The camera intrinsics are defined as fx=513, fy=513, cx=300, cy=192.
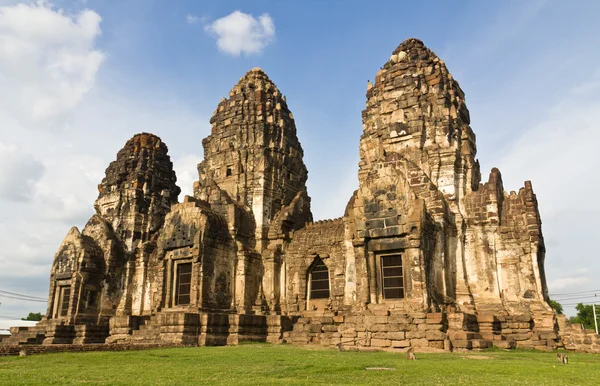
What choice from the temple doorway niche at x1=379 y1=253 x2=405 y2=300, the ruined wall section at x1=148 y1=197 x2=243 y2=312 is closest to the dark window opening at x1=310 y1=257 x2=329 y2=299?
the ruined wall section at x1=148 y1=197 x2=243 y2=312

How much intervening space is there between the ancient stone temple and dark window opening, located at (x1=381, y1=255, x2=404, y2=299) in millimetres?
37

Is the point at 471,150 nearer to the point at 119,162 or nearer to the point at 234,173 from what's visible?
the point at 234,173

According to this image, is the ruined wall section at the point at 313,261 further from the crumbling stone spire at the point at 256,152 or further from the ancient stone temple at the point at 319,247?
the crumbling stone spire at the point at 256,152

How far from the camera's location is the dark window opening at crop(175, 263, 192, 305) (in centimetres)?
2166

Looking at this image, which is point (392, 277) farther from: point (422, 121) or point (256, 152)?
point (256, 152)

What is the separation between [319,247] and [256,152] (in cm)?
603

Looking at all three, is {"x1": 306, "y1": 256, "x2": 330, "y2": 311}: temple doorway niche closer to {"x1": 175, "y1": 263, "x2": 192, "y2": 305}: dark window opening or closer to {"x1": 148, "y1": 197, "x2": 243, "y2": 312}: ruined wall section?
{"x1": 148, "y1": 197, "x2": 243, "y2": 312}: ruined wall section

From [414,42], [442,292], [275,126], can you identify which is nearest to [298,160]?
[275,126]

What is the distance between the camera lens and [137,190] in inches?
1134

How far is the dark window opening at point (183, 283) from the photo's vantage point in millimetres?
21656

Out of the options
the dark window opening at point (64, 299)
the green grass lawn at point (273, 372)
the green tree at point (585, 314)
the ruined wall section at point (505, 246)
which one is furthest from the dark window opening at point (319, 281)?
the green tree at point (585, 314)

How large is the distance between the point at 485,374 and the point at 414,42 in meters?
17.9

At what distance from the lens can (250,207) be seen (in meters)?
24.0

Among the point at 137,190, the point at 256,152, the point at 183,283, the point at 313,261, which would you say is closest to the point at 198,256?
the point at 183,283
